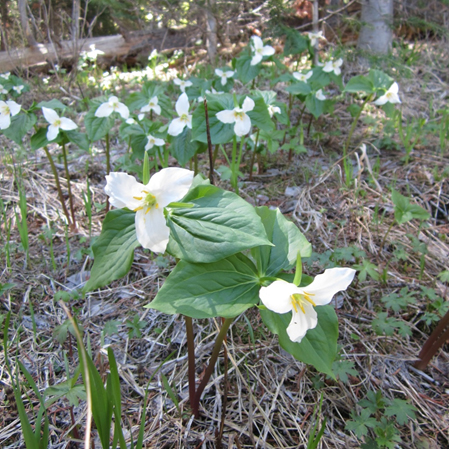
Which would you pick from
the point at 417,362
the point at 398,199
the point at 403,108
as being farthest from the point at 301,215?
the point at 403,108

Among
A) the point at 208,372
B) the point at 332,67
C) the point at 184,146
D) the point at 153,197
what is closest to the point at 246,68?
the point at 332,67

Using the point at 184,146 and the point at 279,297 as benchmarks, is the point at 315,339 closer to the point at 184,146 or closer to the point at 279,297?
the point at 279,297

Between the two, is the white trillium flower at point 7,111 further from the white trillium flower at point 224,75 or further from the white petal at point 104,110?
the white trillium flower at point 224,75

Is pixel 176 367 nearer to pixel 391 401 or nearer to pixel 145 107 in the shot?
pixel 391 401

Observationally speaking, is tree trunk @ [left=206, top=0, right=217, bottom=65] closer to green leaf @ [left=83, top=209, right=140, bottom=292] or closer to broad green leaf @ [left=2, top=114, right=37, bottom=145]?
broad green leaf @ [left=2, top=114, right=37, bottom=145]

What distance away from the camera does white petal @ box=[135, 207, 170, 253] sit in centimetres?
91

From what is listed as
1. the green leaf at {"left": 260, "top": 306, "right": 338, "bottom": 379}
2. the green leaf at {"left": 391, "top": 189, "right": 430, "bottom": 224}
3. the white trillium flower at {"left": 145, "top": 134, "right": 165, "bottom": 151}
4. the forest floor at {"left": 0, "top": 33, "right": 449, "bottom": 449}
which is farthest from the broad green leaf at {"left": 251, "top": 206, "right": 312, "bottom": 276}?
the white trillium flower at {"left": 145, "top": 134, "right": 165, "bottom": 151}

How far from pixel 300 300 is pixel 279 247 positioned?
265mm

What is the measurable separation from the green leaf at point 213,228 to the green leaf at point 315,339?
0.70 ft

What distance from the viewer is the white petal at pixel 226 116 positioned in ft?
6.13

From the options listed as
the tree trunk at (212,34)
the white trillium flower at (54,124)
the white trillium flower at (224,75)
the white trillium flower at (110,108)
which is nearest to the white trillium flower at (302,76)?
the white trillium flower at (224,75)

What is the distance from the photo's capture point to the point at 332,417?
1259 millimetres

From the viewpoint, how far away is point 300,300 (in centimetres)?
87

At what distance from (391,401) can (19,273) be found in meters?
1.96
